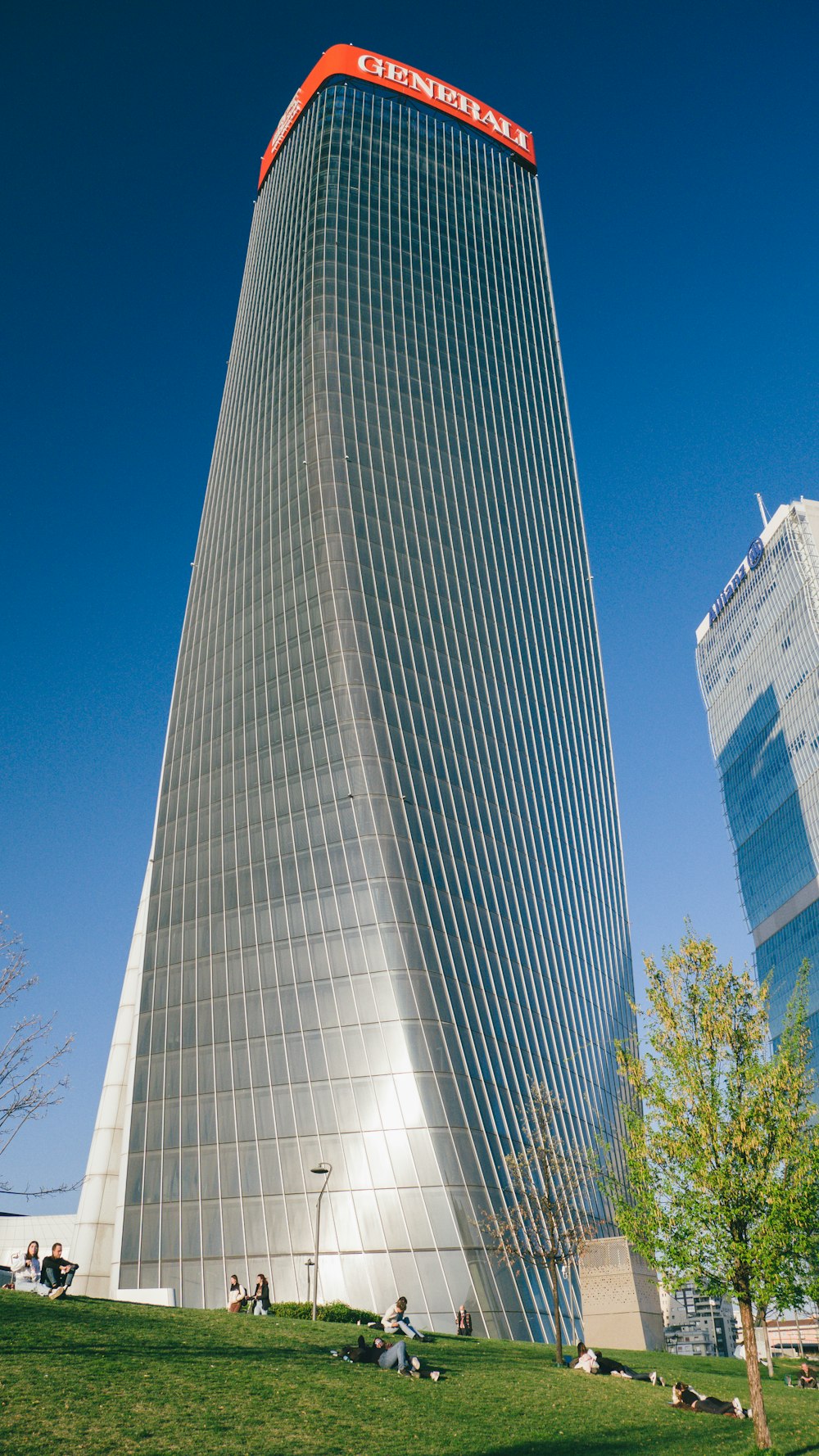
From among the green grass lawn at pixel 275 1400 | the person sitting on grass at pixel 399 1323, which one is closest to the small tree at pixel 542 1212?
the person sitting on grass at pixel 399 1323

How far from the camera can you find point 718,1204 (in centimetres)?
2158

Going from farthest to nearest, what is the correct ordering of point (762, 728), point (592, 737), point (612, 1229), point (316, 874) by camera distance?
point (762, 728), point (592, 737), point (612, 1229), point (316, 874)

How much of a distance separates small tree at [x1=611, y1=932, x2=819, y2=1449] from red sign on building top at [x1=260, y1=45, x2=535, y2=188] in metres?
109

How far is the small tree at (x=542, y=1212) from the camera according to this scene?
38438mm

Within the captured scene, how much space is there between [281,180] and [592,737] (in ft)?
203

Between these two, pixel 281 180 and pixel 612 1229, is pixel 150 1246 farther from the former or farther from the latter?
pixel 281 180

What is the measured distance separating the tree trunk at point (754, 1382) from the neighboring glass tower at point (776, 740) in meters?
116

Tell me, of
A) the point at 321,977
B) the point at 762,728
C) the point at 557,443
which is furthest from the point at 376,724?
the point at 762,728

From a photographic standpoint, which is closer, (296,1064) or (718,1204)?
(718,1204)

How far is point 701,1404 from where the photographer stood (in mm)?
23938

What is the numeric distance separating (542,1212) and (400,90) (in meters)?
107

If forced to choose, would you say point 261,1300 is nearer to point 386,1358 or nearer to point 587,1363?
point 587,1363

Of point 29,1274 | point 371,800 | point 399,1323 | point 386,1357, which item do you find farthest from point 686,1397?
point 371,800

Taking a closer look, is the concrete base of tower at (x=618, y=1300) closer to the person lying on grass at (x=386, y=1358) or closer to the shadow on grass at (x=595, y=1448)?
the person lying on grass at (x=386, y=1358)
